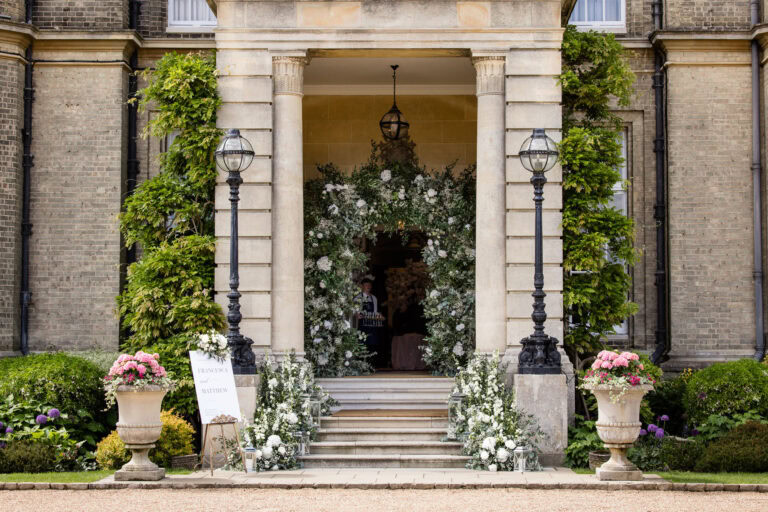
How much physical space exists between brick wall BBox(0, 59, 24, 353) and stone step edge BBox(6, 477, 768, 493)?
6637 mm

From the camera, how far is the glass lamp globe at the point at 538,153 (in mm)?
14320

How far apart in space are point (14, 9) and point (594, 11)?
10017 mm

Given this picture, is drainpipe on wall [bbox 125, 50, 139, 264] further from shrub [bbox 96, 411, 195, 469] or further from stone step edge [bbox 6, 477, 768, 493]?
stone step edge [bbox 6, 477, 768, 493]

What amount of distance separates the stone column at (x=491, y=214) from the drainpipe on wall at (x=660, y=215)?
193 inches

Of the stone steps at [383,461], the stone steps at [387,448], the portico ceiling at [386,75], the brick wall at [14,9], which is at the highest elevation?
the brick wall at [14,9]

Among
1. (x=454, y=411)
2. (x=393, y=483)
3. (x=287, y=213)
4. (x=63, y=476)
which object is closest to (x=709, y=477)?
(x=454, y=411)

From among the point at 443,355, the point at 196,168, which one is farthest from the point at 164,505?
the point at 443,355

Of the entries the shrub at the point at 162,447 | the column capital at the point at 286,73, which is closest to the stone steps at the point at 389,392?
the shrub at the point at 162,447

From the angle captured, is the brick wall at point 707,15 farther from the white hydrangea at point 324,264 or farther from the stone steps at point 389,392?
the stone steps at point 389,392

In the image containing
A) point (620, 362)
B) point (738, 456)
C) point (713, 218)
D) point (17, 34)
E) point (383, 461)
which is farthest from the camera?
point (713, 218)

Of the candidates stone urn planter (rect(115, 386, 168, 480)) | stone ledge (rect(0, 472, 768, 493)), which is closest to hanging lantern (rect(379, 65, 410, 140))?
stone urn planter (rect(115, 386, 168, 480))

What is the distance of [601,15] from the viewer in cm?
1991

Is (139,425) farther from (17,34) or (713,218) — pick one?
(713,218)

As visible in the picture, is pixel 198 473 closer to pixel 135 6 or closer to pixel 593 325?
pixel 593 325
